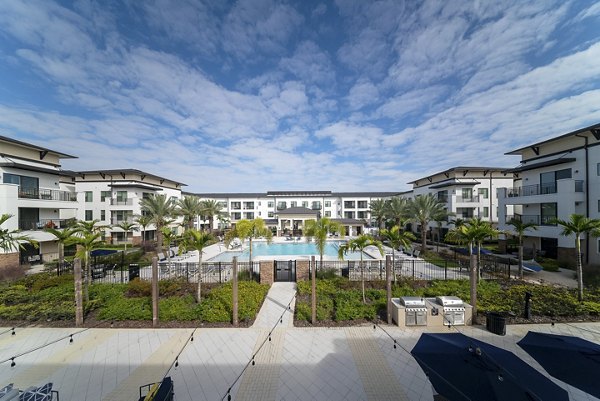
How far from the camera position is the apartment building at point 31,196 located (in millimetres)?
19328

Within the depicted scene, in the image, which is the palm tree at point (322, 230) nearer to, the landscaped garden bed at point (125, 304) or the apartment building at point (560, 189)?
the landscaped garden bed at point (125, 304)

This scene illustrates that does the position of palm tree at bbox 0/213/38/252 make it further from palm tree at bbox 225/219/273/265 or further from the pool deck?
palm tree at bbox 225/219/273/265

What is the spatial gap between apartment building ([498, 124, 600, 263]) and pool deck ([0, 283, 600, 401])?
1462cm

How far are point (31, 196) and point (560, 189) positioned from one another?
162 ft

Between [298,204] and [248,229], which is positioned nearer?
[248,229]

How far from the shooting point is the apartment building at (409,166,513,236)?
34125 mm

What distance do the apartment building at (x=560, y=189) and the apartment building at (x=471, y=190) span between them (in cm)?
888

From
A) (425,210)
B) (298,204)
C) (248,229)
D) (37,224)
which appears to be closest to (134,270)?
(248,229)

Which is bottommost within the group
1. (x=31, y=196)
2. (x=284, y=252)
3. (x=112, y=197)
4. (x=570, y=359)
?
(x=284, y=252)

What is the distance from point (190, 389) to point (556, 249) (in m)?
31.9

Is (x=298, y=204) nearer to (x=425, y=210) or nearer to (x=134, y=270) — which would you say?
(x=425, y=210)

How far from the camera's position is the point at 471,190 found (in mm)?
34312

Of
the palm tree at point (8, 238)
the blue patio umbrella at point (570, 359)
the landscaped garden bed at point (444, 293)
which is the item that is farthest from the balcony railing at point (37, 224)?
the blue patio umbrella at point (570, 359)

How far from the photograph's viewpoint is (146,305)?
11570 mm
